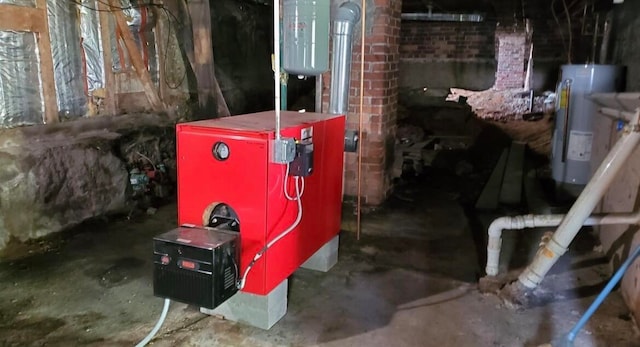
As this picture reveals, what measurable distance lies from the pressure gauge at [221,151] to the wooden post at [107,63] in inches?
89.9

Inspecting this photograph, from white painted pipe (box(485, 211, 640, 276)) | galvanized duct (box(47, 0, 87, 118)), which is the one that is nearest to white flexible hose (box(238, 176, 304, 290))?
white painted pipe (box(485, 211, 640, 276))

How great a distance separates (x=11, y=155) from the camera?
3.04 metres

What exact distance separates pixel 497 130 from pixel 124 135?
4.56 meters

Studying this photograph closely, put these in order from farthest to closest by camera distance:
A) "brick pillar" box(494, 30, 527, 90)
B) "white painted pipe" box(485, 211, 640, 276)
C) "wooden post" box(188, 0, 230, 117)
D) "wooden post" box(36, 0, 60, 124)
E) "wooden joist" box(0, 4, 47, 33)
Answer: "brick pillar" box(494, 30, 527, 90)
"wooden post" box(188, 0, 230, 117)
"wooden post" box(36, 0, 60, 124)
"wooden joist" box(0, 4, 47, 33)
"white painted pipe" box(485, 211, 640, 276)

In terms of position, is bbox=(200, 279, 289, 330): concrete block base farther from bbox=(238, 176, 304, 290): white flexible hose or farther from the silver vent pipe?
the silver vent pipe

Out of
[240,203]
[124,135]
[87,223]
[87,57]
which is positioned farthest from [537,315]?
[87,57]

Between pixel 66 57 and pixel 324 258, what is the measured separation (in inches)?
93.9

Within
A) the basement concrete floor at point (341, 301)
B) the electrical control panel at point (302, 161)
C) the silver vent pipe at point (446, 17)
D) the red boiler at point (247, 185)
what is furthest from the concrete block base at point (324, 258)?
the silver vent pipe at point (446, 17)

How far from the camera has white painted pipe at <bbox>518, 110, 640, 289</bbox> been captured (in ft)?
6.78

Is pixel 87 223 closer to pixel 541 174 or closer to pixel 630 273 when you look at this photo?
pixel 630 273

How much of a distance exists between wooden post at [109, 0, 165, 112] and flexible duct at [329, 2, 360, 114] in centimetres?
187

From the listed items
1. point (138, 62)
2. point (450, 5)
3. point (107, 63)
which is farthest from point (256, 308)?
point (450, 5)

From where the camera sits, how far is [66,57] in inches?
139

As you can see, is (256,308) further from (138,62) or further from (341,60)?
(138,62)
